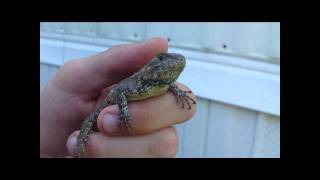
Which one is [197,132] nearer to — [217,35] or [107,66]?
[217,35]

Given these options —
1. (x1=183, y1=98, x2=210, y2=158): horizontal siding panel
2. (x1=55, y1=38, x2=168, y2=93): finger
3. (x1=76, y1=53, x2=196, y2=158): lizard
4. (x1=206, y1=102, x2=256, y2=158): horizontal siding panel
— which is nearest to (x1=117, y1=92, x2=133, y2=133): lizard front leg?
(x1=76, y1=53, x2=196, y2=158): lizard

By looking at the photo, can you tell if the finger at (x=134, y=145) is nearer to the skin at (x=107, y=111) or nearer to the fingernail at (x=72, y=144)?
the skin at (x=107, y=111)

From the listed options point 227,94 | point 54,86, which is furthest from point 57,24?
point 54,86

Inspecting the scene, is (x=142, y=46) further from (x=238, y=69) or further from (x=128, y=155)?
(x=238, y=69)

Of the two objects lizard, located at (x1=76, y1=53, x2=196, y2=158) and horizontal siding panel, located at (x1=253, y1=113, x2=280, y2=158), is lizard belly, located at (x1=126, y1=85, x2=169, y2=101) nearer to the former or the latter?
lizard, located at (x1=76, y1=53, x2=196, y2=158)

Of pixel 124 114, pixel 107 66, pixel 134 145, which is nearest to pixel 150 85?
pixel 124 114
